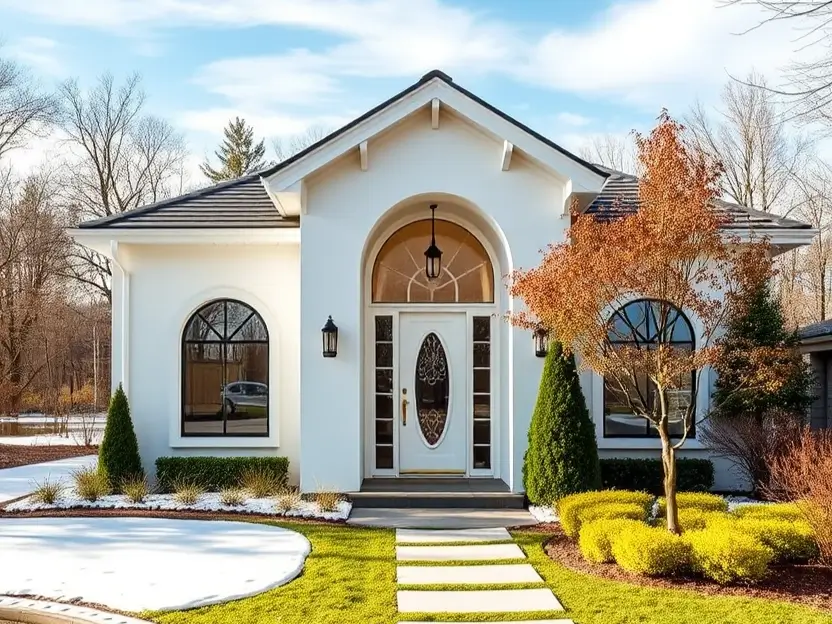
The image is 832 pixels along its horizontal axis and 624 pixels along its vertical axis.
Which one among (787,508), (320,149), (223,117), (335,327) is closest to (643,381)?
(787,508)

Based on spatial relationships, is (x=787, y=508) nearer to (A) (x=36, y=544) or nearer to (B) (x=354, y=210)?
(B) (x=354, y=210)

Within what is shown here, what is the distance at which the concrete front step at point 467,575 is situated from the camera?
698 centimetres

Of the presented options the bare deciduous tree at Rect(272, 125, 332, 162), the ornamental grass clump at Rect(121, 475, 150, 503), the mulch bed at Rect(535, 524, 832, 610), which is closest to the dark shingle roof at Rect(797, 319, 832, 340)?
the mulch bed at Rect(535, 524, 832, 610)

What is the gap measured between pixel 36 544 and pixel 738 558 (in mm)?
Answer: 7230

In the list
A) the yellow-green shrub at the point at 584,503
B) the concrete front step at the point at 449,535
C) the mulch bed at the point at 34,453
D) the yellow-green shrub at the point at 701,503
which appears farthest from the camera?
the mulch bed at the point at 34,453

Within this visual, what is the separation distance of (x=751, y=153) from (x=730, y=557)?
96.8 ft

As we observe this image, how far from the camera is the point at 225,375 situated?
12.2 meters

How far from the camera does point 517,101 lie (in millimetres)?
19094

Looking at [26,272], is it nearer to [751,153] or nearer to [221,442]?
[221,442]

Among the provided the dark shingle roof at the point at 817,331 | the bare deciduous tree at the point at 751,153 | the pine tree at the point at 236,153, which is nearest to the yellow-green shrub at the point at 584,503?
the dark shingle roof at the point at 817,331

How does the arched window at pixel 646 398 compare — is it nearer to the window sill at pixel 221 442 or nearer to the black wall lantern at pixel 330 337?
the black wall lantern at pixel 330 337

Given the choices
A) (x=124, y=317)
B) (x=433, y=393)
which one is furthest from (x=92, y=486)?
(x=433, y=393)

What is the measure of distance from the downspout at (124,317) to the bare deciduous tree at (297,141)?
34088 millimetres

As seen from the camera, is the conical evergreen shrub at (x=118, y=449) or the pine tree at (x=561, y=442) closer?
the pine tree at (x=561, y=442)
